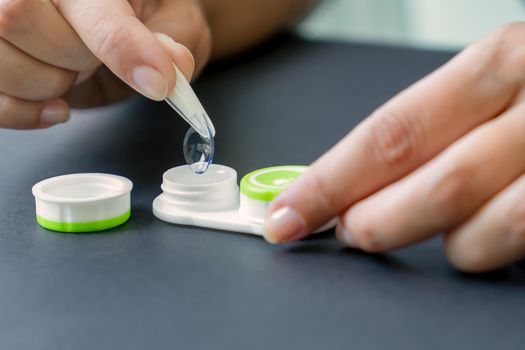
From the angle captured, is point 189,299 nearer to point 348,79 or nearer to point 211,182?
point 211,182

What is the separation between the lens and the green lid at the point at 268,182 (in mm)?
647

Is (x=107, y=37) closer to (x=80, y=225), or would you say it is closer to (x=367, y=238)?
(x=80, y=225)

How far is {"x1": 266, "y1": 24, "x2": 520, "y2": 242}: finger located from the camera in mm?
596

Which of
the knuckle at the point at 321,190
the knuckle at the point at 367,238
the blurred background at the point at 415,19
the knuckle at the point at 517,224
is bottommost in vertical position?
the blurred background at the point at 415,19

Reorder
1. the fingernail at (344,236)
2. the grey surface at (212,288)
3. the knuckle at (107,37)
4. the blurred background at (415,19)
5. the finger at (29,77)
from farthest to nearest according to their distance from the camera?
the blurred background at (415,19) → the finger at (29,77) → the knuckle at (107,37) → the fingernail at (344,236) → the grey surface at (212,288)

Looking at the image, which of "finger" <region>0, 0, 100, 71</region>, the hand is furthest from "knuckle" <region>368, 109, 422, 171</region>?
"finger" <region>0, 0, 100, 71</region>

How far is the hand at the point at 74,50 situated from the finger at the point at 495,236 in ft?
0.97

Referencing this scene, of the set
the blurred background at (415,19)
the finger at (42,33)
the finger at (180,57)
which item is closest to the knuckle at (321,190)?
the finger at (180,57)

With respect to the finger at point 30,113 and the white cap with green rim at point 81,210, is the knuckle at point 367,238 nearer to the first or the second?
the white cap with green rim at point 81,210

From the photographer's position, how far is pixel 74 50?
786 mm

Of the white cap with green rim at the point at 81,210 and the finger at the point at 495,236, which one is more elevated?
the finger at the point at 495,236

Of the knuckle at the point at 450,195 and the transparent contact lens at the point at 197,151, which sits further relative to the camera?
the transparent contact lens at the point at 197,151

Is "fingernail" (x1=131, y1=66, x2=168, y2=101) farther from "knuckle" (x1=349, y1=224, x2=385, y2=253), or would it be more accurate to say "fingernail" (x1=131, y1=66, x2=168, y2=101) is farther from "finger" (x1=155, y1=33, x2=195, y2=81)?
"knuckle" (x1=349, y1=224, x2=385, y2=253)

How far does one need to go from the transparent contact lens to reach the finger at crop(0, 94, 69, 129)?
0.74ft
